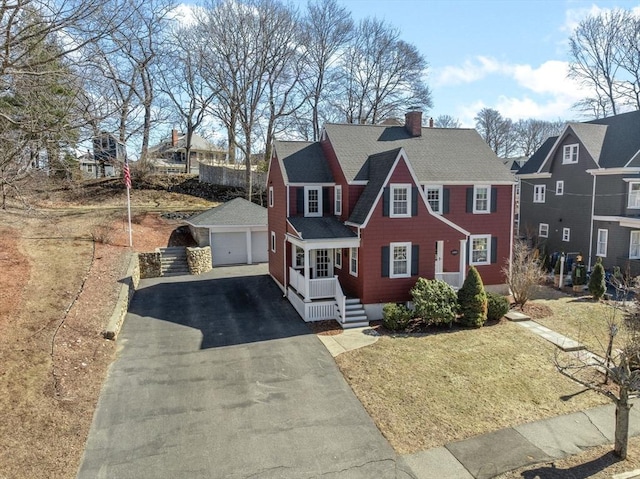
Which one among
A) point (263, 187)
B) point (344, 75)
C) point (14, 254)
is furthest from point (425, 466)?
point (344, 75)

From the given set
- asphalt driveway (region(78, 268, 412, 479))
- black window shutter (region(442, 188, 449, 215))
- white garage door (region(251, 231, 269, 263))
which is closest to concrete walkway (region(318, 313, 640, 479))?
asphalt driveway (region(78, 268, 412, 479))

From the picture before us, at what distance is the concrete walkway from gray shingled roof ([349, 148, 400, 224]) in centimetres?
975

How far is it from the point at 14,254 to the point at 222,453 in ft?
50.4

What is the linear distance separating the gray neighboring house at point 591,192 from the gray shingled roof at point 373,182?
1496 centimetres

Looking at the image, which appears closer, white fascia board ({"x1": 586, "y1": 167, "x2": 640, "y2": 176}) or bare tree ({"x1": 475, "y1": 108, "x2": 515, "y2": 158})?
white fascia board ({"x1": 586, "y1": 167, "x2": 640, "y2": 176})

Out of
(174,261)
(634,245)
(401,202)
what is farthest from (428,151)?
(174,261)

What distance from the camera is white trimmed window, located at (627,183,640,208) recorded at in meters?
23.3

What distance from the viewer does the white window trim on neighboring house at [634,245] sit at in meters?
23.3

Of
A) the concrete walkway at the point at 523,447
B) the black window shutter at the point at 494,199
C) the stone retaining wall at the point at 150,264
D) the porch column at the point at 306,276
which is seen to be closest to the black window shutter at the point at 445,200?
the black window shutter at the point at 494,199

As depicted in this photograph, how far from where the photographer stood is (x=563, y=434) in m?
9.55

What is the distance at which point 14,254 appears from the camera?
18281 mm

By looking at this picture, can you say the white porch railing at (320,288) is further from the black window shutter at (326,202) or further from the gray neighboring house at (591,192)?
the gray neighboring house at (591,192)

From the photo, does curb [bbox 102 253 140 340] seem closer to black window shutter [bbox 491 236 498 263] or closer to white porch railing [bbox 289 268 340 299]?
white porch railing [bbox 289 268 340 299]

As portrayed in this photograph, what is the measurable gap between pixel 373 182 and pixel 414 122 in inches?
234
